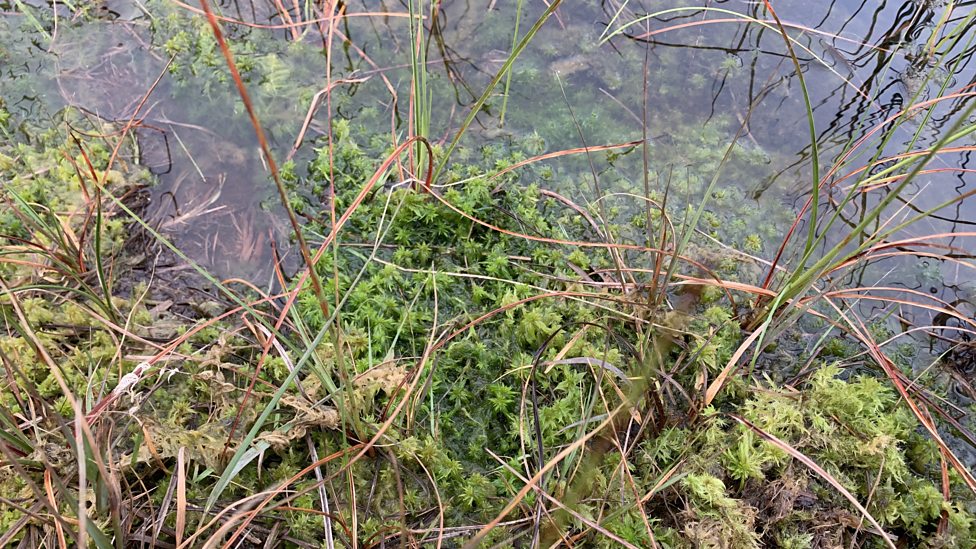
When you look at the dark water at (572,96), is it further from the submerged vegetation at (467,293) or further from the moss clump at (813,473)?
the moss clump at (813,473)

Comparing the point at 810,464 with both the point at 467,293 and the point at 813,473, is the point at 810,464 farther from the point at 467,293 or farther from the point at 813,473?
the point at 467,293

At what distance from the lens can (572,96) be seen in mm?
3197

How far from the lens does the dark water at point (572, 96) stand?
2.84 m

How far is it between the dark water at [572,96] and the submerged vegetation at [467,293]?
0.02 meters

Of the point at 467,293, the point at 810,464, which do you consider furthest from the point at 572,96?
the point at 810,464

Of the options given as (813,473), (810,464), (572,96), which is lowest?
(813,473)

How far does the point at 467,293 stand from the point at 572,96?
134cm

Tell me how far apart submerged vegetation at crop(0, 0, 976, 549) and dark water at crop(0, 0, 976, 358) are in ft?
0.07

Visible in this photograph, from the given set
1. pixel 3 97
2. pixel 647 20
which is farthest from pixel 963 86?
pixel 3 97

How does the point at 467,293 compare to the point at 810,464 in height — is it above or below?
below

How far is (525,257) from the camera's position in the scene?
8.84 feet

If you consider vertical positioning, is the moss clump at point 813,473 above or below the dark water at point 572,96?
below

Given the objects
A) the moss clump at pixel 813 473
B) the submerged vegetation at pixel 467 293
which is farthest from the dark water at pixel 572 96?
the moss clump at pixel 813 473

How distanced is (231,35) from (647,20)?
239 centimetres
